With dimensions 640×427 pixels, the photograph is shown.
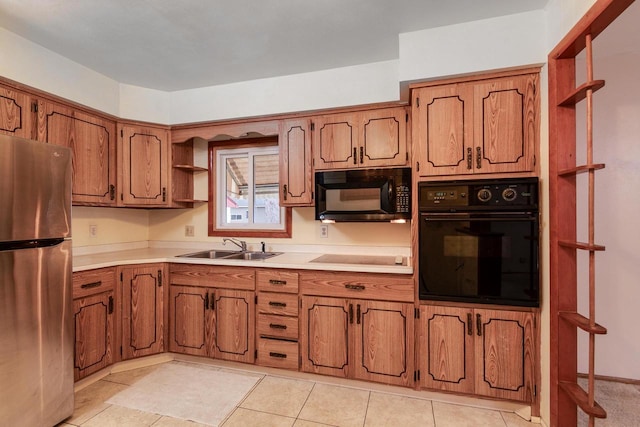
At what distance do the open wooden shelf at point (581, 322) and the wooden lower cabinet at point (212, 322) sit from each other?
1.98 m

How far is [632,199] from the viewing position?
2.18 meters

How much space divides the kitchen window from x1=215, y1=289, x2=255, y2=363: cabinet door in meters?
0.75

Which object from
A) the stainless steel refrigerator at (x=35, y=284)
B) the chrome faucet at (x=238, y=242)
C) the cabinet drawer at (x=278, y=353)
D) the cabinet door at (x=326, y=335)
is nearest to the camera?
the stainless steel refrigerator at (x=35, y=284)

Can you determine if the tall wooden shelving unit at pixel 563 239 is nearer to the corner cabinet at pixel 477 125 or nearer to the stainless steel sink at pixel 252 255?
the corner cabinet at pixel 477 125

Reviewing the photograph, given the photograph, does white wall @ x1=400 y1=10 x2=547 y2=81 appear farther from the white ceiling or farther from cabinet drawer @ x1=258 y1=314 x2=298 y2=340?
cabinet drawer @ x1=258 y1=314 x2=298 y2=340

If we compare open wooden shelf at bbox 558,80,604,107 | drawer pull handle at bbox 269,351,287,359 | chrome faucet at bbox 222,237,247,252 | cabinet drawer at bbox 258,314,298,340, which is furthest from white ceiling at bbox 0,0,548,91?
drawer pull handle at bbox 269,351,287,359

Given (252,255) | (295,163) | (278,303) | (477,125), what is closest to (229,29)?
(295,163)

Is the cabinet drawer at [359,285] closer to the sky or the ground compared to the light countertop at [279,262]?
closer to the ground

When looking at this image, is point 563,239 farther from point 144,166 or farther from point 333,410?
point 144,166

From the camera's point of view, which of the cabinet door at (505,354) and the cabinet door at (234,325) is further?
the cabinet door at (234,325)

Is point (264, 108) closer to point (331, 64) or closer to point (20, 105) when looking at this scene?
point (331, 64)

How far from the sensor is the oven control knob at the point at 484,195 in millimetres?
1861

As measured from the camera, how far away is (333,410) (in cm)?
194

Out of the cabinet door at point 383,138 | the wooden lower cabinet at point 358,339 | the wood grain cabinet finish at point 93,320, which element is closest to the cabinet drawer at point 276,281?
the wooden lower cabinet at point 358,339
